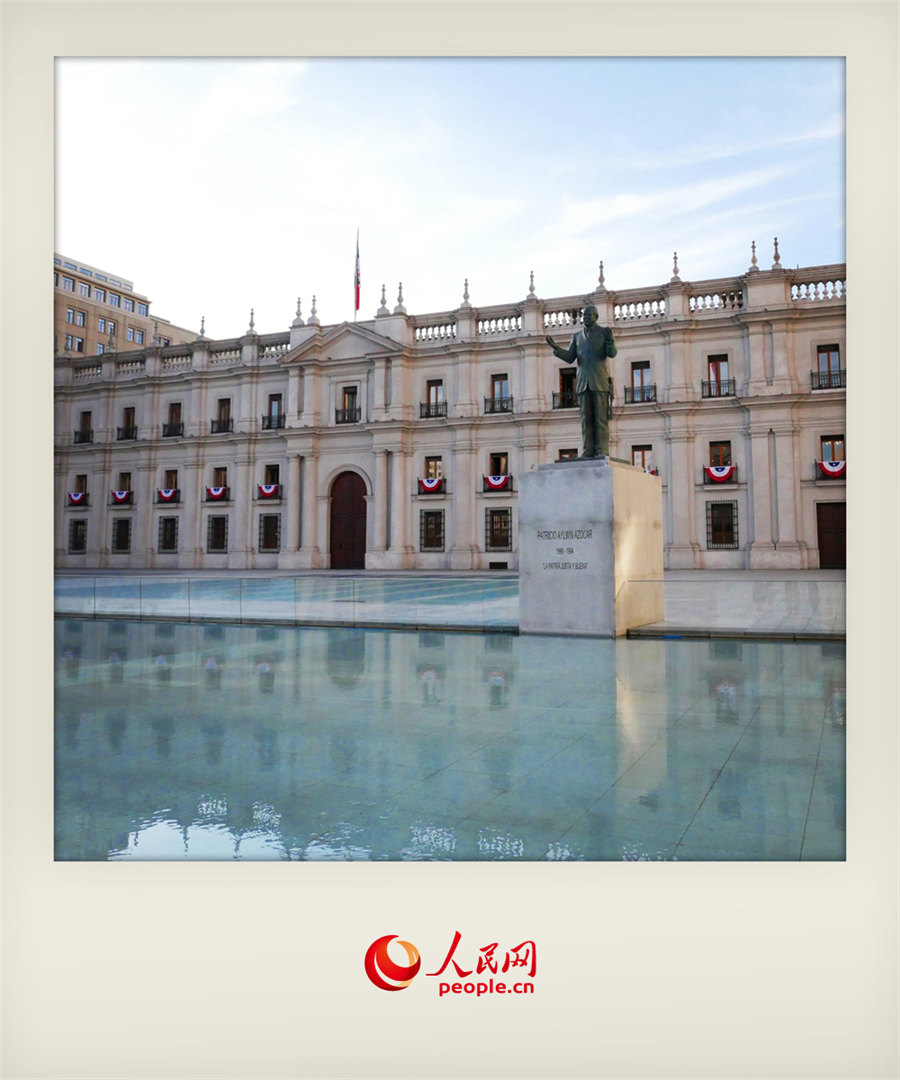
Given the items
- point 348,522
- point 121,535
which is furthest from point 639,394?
point 121,535

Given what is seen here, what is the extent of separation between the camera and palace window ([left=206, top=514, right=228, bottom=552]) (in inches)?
1395

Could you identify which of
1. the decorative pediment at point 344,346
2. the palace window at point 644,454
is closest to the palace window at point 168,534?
the decorative pediment at point 344,346

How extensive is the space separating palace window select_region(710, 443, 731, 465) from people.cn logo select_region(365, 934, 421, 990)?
29316 mm

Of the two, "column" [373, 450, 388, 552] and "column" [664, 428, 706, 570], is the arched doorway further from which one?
"column" [664, 428, 706, 570]

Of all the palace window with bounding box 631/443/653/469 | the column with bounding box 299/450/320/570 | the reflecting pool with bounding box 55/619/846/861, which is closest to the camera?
the reflecting pool with bounding box 55/619/846/861

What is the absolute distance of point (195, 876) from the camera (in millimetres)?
2113

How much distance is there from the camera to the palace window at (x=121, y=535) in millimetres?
35062

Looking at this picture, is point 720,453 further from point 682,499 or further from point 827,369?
point 827,369

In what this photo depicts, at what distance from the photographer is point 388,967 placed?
1.97 meters

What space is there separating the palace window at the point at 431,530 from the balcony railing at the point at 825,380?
14918mm

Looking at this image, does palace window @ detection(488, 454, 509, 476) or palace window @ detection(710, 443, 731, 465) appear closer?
palace window @ detection(710, 443, 731, 465)

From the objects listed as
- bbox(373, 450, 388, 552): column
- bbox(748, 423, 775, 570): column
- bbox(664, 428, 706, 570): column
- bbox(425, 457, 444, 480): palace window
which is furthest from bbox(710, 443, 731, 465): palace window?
bbox(373, 450, 388, 552): column

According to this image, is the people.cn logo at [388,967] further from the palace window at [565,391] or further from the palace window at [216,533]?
the palace window at [216,533]
